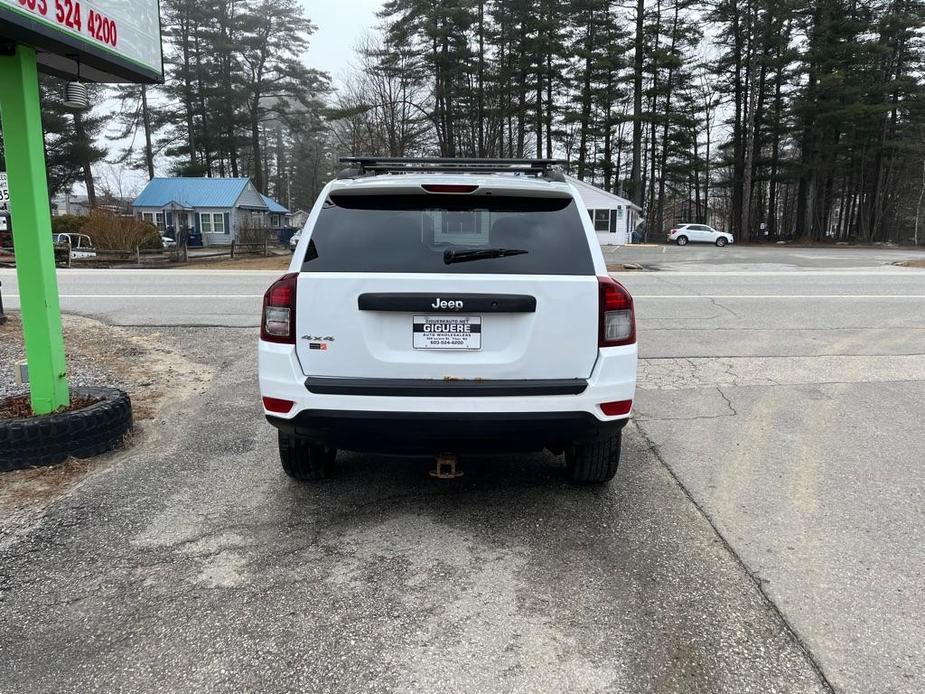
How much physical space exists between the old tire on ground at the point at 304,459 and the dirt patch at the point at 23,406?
1749 mm

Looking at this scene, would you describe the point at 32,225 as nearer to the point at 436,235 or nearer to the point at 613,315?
the point at 436,235

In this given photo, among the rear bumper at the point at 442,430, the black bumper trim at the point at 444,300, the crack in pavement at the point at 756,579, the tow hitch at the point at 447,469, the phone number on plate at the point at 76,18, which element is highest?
the phone number on plate at the point at 76,18

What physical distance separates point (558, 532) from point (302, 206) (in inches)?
3181

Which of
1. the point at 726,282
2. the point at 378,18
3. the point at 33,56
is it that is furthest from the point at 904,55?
the point at 33,56

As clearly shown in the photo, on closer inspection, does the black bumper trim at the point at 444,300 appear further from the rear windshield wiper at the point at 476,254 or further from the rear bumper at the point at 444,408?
the rear bumper at the point at 444,408

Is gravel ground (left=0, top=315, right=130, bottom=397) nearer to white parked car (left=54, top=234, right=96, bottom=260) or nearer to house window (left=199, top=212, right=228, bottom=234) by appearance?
white parked car (left=54, top=234, right=96, bottom=260)

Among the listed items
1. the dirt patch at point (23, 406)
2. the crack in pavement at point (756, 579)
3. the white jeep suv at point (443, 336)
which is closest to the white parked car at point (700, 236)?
the crack in pavement at point (756, 579)

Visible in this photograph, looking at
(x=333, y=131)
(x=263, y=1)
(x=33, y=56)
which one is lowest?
(x=33, y=56)

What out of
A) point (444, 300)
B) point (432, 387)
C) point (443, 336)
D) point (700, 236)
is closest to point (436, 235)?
point (444, 300)

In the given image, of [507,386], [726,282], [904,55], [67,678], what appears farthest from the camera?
[904,55]

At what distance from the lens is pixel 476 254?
3.29 meters

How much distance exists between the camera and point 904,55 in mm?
47781

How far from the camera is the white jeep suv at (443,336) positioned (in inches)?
126

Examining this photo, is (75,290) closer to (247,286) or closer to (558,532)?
(247,286)
